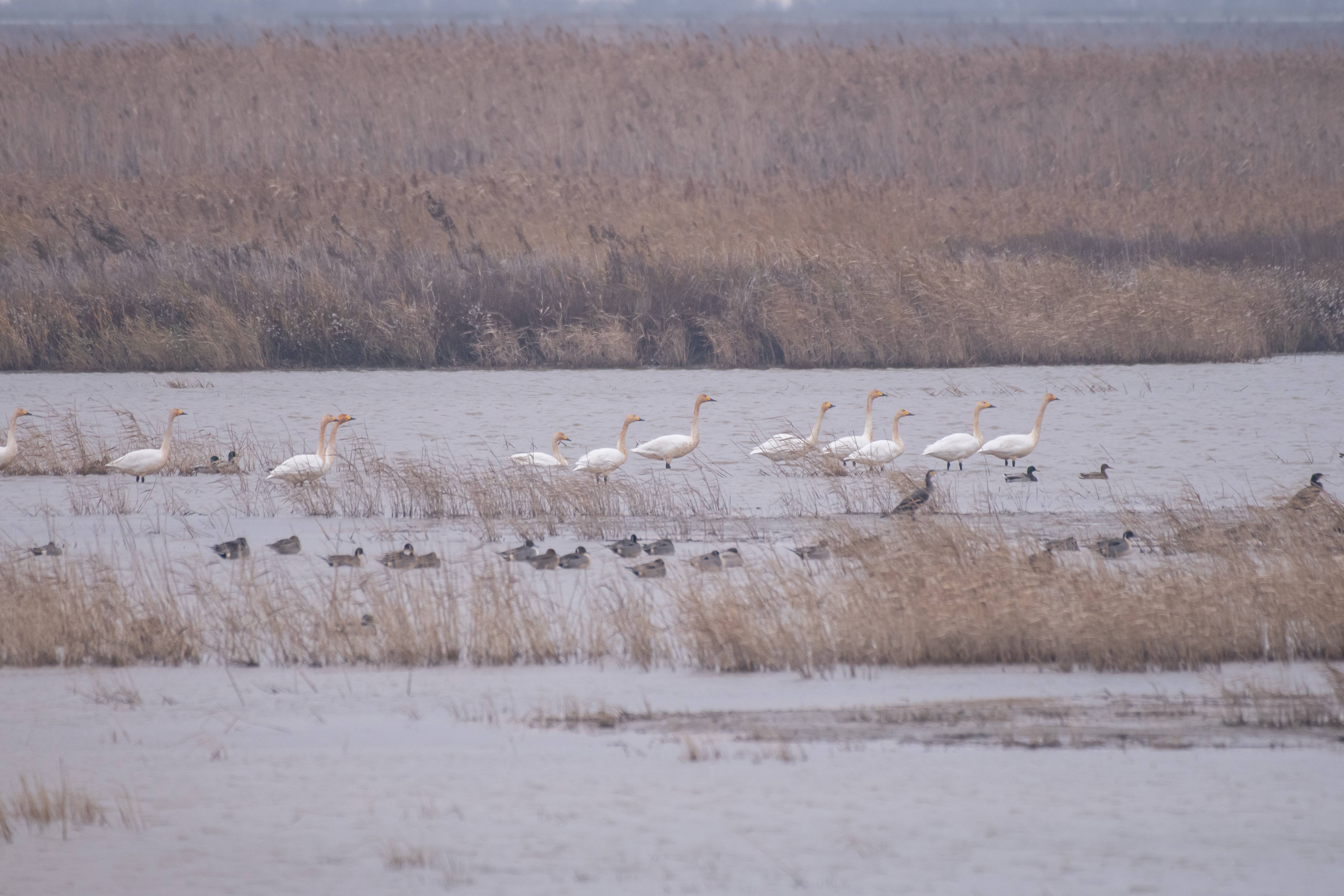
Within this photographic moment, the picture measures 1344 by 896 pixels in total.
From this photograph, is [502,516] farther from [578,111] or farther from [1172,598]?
[578,111]

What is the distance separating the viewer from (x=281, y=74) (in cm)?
2694

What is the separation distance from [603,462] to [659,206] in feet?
29.8

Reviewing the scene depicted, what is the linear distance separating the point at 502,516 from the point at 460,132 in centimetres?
1552

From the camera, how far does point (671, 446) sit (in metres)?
12.4

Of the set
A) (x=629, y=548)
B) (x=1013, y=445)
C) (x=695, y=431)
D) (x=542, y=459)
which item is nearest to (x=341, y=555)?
(x=629, y=548)

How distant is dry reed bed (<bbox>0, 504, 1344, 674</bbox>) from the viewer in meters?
7.15

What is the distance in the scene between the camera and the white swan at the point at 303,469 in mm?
11398

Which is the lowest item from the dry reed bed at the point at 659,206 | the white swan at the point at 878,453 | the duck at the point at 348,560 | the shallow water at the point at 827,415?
the shallow water at the point at 827,415

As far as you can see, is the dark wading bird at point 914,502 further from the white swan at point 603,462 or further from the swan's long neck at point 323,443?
the swan's long neck at point 323,443

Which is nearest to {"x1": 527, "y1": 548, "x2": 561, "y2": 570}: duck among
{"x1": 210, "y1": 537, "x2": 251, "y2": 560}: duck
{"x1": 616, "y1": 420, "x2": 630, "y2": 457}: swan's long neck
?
{"x1": 210, "y1": 537, "x2": 251, "y2": 560}: duck

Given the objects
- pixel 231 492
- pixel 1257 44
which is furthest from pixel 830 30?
pixel 231 492

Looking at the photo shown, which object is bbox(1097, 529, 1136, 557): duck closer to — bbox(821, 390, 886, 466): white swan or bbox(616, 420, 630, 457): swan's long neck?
bbox(821, 390, 886, 466): white swan

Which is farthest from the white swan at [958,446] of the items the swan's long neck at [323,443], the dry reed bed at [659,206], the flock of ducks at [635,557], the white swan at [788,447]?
the dry reed bed at [659,206]

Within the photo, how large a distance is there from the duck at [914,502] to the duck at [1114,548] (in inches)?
52.6
